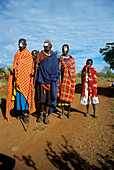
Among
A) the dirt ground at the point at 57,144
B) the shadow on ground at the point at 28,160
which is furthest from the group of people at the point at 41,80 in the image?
the shadow on ground at the point at 28,160

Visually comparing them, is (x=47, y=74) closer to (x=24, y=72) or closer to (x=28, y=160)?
(x=24, y=72)

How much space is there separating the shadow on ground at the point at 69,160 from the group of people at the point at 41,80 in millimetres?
1593

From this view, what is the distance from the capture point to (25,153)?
2.90 m

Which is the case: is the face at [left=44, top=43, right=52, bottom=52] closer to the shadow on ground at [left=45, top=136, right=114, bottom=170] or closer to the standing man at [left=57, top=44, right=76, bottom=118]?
the standing man at [left=57, top=44, right=76, bottom=118]

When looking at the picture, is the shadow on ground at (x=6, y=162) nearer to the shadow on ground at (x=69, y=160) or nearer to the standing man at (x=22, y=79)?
the shadow on ground at (x=69, y=160)

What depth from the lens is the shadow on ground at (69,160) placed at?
2.50 m

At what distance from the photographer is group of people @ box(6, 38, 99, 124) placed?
4.39 metres

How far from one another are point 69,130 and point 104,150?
1.19 metres

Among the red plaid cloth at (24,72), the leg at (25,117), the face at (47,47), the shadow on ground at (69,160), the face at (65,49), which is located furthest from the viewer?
the face at (65,49)

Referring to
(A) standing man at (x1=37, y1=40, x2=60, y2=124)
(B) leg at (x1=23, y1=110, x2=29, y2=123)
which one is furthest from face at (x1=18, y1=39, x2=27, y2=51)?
(B) leg at (x1=23, y1=110, x2=29, y2=123)

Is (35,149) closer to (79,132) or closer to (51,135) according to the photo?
(51,135)

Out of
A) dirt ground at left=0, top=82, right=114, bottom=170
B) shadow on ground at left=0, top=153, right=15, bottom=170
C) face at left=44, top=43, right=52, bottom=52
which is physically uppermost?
face at left=44, top=43, right=52, bottom=52

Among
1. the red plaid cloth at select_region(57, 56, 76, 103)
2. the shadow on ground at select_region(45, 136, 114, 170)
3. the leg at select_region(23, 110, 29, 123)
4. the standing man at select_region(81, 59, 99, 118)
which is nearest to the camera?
the shadow on ground at select_region(45, 136, 114, 170)

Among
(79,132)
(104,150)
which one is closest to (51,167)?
(104,150)
